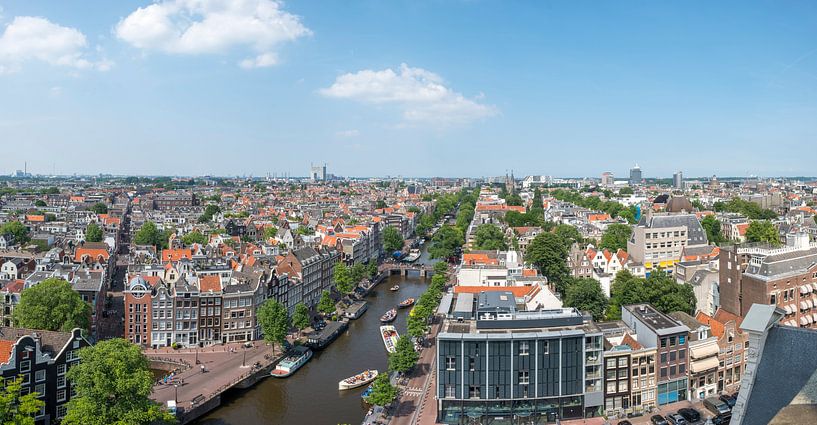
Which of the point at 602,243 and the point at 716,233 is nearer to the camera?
the point at 602,243

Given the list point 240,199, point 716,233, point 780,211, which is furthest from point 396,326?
point 240,199

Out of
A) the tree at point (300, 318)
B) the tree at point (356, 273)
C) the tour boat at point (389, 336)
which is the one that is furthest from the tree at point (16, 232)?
the tour boat at point (389, 336)

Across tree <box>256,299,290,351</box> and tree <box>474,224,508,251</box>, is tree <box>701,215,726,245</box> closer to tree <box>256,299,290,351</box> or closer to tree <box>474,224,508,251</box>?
tree <box>474,224,508,251</box>

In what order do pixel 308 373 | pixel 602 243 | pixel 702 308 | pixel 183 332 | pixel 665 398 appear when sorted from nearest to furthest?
pixel 665 398 < pixel 308 373 < pixel 183 332 < pixel 702 308 < pixel 602 243

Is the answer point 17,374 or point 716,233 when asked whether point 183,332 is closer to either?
point 17,374

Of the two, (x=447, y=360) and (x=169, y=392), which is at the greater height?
(x=447, y=360)

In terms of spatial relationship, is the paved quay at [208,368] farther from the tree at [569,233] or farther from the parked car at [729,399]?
the tree at [569,233]

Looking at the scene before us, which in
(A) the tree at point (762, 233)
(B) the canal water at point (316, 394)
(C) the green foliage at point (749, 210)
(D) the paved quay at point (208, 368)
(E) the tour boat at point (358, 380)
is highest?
(C) the green foliage at point (749, 210)

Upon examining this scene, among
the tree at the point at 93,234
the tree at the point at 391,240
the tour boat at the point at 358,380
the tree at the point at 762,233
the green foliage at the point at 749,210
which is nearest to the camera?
the tour boat at the point at 358,380
